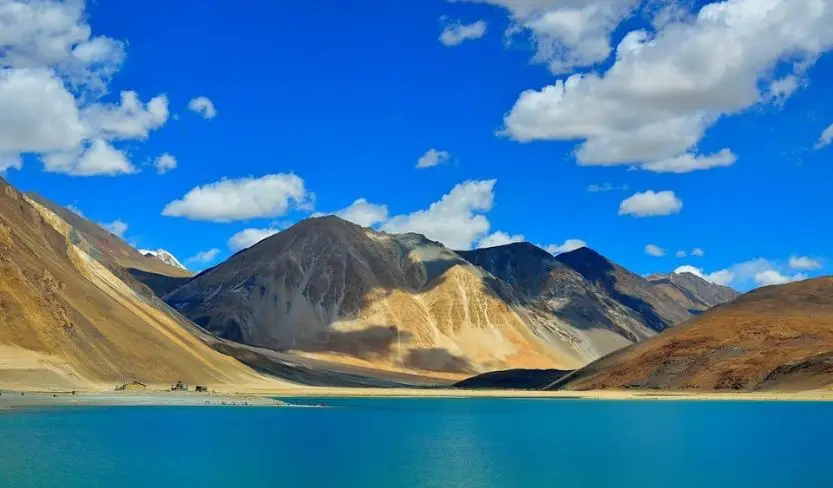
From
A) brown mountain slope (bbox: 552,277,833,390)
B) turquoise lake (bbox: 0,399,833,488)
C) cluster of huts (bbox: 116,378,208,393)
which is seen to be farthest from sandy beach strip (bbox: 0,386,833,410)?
turquoise lake (bbox: 0,399,833,488)

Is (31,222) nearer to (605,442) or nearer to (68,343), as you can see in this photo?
(68,343)

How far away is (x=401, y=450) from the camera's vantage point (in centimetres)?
5162

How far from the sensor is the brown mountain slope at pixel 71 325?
3868 inches

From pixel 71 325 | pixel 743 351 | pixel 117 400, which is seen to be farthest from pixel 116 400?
pixel 743 351

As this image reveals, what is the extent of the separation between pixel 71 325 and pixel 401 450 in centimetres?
6711

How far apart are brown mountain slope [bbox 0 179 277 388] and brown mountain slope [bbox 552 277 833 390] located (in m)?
57.4

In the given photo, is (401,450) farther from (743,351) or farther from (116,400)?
(743,351)

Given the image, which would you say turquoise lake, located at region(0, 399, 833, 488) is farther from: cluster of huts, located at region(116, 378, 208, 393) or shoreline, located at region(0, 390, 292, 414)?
cluster of huts, located at region(116, 378, 208, 393)

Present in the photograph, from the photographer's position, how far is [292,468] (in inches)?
1731

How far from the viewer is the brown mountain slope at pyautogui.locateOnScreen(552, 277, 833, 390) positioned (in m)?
127

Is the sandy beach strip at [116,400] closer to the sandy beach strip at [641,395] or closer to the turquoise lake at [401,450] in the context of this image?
the turquoise lake at [401,450]

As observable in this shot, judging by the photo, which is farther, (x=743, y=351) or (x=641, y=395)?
(x=743, y=351)

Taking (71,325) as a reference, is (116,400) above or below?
below

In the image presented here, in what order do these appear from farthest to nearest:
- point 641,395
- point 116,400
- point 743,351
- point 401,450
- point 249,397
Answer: point 743,351 < point 641,395 < point 249,397 < point 116,400 < point 401,450
